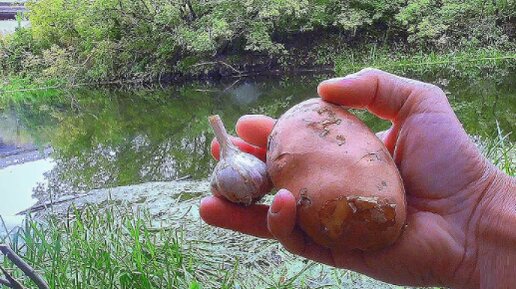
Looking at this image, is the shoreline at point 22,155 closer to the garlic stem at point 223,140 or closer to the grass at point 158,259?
the grass at point 158,259

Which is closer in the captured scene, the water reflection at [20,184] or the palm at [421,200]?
the palm at [421,200]

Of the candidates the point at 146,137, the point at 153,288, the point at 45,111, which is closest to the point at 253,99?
the point at 146,137

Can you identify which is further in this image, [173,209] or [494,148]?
[173,209]

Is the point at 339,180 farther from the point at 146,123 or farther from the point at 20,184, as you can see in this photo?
the point at 146,123

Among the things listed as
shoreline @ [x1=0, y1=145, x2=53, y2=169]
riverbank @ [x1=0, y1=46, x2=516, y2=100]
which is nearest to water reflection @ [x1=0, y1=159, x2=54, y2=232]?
shoreline @ [x1=0, y1=145, x2=53, y2=169]

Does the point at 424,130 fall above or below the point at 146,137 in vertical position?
above

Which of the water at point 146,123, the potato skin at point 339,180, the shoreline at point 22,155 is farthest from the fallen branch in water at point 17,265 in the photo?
the shoreline at point 22,155

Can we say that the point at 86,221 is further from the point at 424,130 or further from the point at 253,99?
the point at 253,99
